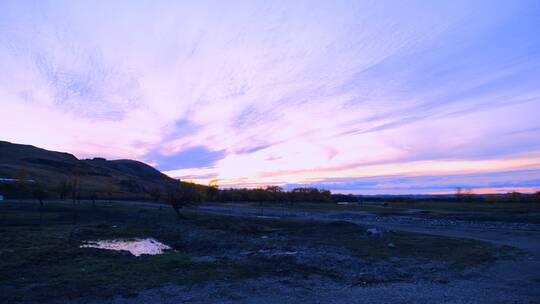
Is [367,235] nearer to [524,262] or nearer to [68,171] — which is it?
[524,262]

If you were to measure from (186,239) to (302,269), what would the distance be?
1520 cm

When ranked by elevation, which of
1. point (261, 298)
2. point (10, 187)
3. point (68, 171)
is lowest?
point (261, 298)

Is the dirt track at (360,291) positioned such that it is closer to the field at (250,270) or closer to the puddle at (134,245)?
the field at (250,270)

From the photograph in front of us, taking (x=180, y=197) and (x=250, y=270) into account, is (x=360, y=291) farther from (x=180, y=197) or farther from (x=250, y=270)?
(x=180, y=197)

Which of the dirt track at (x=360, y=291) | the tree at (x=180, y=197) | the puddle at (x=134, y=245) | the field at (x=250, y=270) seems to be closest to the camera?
the dirt track at (x=360, y=291)

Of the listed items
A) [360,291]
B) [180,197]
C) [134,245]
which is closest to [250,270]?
[360,291]

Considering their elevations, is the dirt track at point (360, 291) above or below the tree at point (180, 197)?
below

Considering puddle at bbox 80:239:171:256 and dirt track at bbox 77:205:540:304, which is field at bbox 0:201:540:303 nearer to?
dirt track at bbox 77:205:540:304

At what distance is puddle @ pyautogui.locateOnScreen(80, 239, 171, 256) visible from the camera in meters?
24.8

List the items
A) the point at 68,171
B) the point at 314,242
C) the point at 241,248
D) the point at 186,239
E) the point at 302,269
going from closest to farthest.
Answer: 1. the point at 302,269
2. the point at 241,248
3. the point at 314,242
4. the point at 186,239
5. the point at 68,171

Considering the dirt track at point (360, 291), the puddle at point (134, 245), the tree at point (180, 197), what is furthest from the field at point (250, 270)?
the tree at point (180, 197)

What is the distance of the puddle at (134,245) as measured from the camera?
2484 cm

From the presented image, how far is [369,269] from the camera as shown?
17.8 meters

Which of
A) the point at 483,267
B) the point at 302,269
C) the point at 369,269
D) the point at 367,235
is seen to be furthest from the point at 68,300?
the point at 367,235
